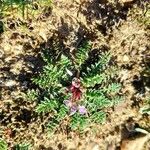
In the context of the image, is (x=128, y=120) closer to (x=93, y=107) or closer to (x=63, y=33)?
(x=93, y=107)

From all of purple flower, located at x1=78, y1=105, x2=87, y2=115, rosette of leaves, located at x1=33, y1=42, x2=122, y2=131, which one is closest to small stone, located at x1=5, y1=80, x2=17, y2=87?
rosette of leaves, located at x1=33, y1=42, x2=122, y2=131

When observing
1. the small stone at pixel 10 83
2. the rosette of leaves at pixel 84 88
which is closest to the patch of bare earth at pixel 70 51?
the small stone at pixel 10 83

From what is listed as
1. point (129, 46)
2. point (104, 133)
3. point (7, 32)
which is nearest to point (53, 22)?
point (7, 32)

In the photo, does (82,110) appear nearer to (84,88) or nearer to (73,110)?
(73,110)

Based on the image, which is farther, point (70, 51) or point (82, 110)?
point (70, 51)

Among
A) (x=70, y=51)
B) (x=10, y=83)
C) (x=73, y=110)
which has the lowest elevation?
(x=73, y=110)

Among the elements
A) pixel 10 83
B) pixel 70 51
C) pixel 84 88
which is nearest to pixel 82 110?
pixel 84 88
